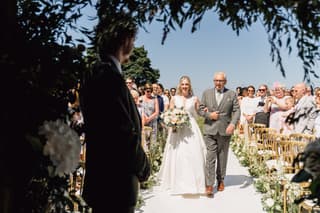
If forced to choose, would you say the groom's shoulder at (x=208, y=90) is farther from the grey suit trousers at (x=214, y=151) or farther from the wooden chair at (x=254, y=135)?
the wooden chair at (x=254, y=135)

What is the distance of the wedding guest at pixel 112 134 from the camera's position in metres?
2.28

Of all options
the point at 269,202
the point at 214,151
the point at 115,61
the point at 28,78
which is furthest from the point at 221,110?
the point at 28,78

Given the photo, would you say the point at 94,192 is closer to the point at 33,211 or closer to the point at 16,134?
the point at 33,211

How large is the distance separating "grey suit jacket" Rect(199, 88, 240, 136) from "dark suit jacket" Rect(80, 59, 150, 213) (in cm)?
425

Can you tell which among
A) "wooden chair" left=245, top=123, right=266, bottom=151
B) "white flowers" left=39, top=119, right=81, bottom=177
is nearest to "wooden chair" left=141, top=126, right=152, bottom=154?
"wooden chair" left=245, top=123, right=266, bottom=151

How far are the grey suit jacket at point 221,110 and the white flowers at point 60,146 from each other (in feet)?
16.1

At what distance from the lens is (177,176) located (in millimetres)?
6793

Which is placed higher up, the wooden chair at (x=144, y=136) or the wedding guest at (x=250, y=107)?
the wedding guest at (x=250, y=107)

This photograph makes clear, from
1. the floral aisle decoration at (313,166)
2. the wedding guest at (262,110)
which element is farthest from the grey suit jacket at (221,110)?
the floral aisle decoration at (313,166)

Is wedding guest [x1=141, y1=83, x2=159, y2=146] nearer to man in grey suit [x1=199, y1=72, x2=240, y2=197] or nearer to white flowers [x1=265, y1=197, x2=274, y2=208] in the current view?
man in grey suit [x1=199, y1=72, x2=240, y2=197]

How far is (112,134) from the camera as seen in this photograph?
229 cm

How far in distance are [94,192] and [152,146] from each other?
21.5 feet

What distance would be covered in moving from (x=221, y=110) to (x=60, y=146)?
16.7 ft

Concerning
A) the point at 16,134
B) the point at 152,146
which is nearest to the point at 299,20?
the point at 16,134
